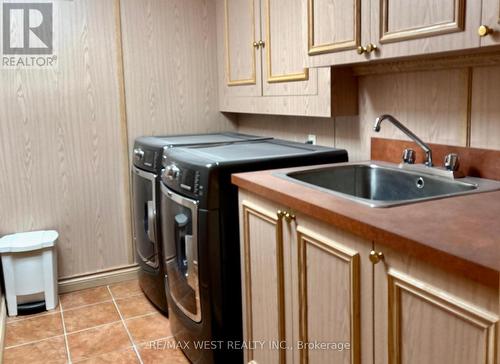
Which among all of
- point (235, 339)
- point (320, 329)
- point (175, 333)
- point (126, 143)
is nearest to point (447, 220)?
point (320, 329)

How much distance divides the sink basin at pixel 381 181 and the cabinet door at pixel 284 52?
0.44 meters

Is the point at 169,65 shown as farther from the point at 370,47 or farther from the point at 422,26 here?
the point at 422,26

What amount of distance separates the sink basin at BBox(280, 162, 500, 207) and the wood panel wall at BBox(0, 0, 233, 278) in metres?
1.60

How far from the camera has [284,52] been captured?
2.43 metres

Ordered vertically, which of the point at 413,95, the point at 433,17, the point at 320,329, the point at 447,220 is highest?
the point at 433,17

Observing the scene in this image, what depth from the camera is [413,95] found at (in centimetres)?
196

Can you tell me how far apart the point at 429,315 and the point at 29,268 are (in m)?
2.45

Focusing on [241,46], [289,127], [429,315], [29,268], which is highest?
[241,46]

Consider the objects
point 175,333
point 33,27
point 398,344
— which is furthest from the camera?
point 33,27

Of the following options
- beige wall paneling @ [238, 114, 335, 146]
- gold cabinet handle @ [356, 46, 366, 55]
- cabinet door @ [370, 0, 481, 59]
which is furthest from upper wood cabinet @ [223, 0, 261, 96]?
cabinet door @ [370, 0, 481, 59]

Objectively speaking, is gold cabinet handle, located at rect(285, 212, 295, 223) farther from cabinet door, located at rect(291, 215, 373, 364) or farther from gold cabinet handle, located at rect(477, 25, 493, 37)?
gold cabinet handle, located at rect(477, 25, 493, 37)

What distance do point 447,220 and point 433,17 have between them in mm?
607

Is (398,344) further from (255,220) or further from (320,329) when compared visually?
(255,220)

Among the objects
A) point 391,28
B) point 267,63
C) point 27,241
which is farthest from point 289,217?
point 27,241
